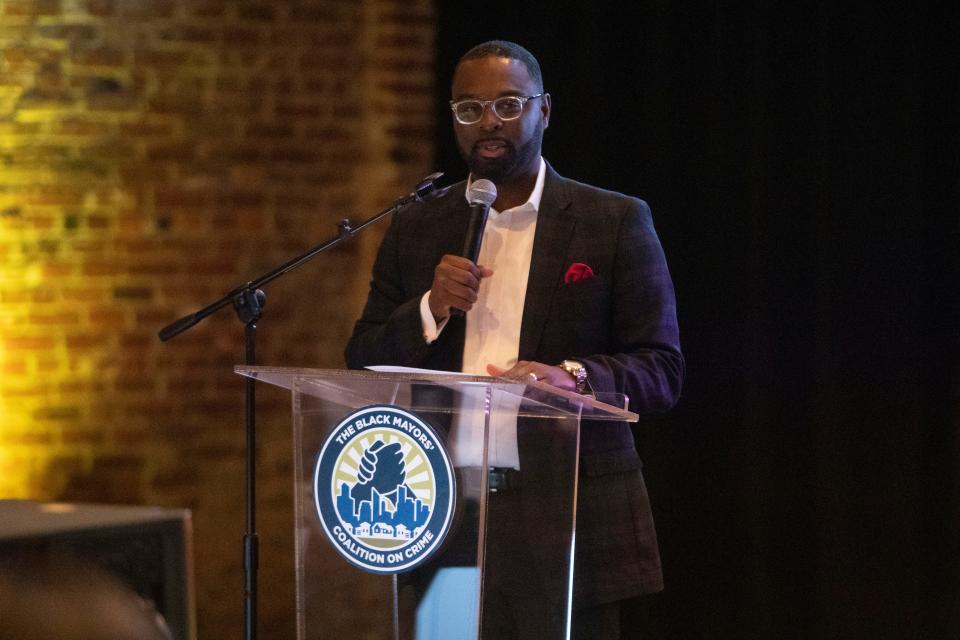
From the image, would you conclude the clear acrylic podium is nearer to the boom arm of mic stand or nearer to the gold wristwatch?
the gold wristwatch

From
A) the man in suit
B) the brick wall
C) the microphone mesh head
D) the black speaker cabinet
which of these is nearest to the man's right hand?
the man in suit

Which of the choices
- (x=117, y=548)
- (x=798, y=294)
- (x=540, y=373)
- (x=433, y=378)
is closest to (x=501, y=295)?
(x=540, y=373)

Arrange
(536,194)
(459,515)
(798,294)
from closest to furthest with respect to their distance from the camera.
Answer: (459,515)
(536,194)
(798,294)

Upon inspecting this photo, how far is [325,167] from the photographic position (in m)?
3.68

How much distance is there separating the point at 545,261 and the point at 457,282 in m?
0.37

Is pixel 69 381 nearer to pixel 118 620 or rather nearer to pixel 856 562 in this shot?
pixel 856 562

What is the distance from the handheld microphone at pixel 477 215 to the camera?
211 cm

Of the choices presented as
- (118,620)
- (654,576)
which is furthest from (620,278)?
(118,620)

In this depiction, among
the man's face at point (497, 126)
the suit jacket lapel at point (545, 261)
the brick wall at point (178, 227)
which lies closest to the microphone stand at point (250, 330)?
the man's face at point (497, 126)

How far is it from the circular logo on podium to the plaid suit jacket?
16.7 inches

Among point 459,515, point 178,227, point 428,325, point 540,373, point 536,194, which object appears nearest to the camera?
point 459,515

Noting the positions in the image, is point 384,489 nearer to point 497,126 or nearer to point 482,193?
point 482,193

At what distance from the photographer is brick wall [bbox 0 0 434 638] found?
360 cm

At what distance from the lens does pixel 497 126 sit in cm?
244
